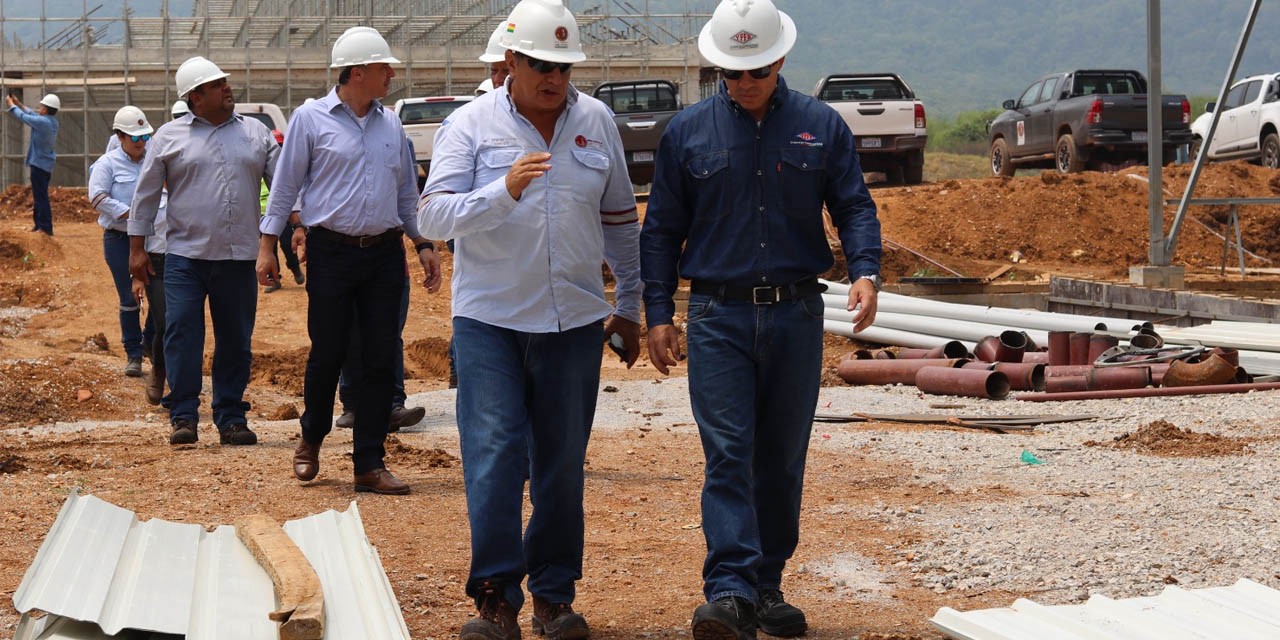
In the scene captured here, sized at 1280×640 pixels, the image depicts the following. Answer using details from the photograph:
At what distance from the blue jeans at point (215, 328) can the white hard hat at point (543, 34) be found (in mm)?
4474

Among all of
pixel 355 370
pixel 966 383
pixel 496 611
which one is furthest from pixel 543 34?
pixel 966 383

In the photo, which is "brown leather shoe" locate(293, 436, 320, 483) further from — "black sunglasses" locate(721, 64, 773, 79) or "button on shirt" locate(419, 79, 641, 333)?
"black sunglasses" locate(721, 64, 773, 79)

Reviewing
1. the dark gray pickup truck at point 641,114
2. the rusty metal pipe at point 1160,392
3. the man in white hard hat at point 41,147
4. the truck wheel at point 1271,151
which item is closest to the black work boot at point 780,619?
the rusty metal pipe at point 1160,392

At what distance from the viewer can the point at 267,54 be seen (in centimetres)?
3800

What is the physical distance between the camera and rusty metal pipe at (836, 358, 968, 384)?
41.4ft

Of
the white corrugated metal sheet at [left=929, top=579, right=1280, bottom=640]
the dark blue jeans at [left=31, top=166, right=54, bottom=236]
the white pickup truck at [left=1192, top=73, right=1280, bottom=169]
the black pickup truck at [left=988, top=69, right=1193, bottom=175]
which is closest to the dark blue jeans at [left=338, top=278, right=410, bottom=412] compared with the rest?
the white corrugated metal sheet at [left=929, top=579, right=1280, bottom=640]

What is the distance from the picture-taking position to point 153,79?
126ft

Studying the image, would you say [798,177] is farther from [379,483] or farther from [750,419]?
[379,483]

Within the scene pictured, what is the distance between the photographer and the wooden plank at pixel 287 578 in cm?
431

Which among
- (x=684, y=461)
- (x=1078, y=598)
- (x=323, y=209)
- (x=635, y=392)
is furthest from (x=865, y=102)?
(x=1078, y=598)

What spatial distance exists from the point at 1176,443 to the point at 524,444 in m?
5.40

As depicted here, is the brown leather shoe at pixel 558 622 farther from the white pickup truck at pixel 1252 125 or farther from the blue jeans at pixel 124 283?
the white pickup truck at pixel 1252 125

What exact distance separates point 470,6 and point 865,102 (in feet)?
74.4

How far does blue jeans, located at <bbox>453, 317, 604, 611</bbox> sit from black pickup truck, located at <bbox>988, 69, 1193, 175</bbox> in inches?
858
